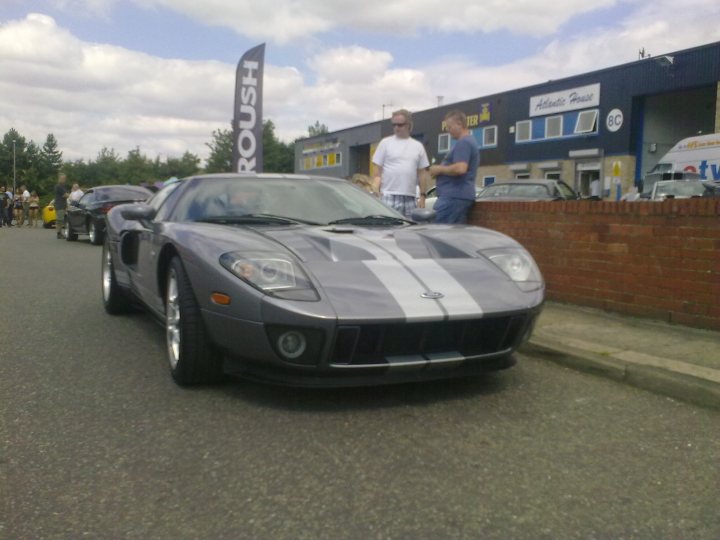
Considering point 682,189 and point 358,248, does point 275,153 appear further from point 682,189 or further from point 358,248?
point 358,248

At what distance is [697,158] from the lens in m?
20.2

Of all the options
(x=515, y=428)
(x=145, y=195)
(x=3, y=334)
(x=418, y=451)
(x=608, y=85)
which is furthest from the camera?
(x=608, y=85)

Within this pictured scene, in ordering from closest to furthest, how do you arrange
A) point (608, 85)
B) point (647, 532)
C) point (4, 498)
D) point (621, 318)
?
point (647, 532)
point (4, 498)
point (621, 318)
point (608, 85)

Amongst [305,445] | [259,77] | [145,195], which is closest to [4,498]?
[305,445]

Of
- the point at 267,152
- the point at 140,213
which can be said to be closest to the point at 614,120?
the point at 140,213

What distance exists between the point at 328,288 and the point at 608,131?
26.7 metres

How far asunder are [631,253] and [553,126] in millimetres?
25885

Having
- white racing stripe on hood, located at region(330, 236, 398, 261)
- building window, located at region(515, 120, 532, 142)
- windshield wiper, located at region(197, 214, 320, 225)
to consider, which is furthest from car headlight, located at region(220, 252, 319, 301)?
building window, located at region(515, 120, 532, 142)

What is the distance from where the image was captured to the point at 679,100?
2742 cm

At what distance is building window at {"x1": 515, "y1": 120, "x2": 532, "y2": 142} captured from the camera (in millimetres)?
30903

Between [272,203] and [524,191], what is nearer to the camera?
[272,203]

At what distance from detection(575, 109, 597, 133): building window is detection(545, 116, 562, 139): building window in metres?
0.95

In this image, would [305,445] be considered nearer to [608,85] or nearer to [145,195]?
[145,195]

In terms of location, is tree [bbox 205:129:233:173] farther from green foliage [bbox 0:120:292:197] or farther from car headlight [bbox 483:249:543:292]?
car headlight [bbox 483:249:543:292]
